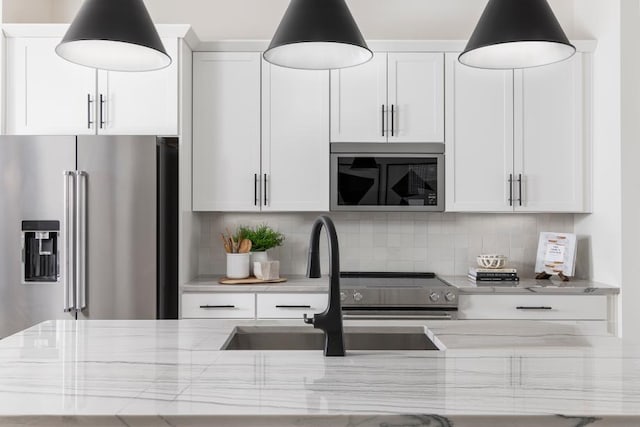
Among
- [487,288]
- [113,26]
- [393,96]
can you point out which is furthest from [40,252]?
[487,288]

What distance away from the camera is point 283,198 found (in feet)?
11.2

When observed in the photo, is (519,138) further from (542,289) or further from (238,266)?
(238,266)

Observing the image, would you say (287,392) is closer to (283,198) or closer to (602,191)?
(283,198)

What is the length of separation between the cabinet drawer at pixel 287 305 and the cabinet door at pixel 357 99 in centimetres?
99

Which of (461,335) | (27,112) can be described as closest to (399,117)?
(461,335)

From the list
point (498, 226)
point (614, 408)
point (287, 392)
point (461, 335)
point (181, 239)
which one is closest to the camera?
point (614, 408)

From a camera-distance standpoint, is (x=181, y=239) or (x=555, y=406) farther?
(x=181, y=239)

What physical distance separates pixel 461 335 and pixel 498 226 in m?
2.18

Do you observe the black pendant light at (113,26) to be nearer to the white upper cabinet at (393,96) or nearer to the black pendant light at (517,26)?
the black pendant light at (517,26)

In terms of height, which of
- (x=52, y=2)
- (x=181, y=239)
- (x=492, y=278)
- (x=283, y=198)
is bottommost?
(x=492, y=278)

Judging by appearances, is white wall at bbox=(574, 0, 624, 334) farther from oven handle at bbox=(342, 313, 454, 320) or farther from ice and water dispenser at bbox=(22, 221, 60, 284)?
ice and water dispenser at bbox=(22, 221, 60, 284)

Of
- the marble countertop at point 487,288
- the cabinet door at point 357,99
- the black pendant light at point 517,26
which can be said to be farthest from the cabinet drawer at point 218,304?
the black pendant light at point 517,26

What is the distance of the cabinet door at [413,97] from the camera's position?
3410 mm

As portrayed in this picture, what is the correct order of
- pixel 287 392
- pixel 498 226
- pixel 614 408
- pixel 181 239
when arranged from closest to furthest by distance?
pixel 614 408, pixel 287 392, pixel 181 239, pixel 498 226
